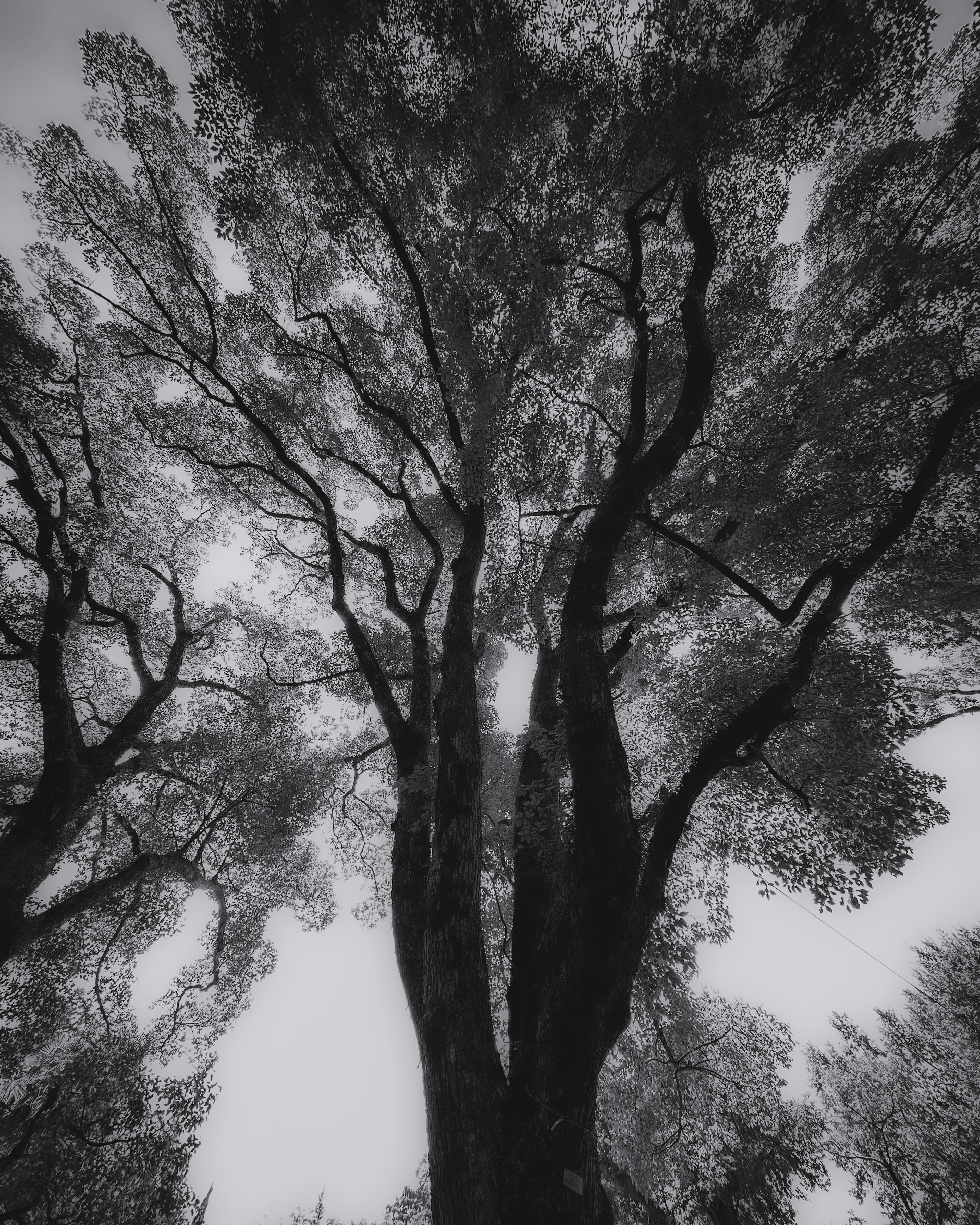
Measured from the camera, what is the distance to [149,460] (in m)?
12.9

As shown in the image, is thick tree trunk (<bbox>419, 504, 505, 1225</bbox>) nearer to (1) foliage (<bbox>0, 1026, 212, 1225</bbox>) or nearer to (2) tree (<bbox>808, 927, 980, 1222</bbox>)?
(1) foliage (<bbox>0, 1026, 212, 1225</bbox>)

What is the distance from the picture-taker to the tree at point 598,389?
487 cm

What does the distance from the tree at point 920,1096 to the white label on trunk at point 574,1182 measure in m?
22.0

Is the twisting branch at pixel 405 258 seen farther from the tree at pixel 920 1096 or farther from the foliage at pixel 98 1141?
the tree at pixel 920 1096

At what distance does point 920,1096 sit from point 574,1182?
89.7ft

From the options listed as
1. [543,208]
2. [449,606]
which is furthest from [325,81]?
[449,606]

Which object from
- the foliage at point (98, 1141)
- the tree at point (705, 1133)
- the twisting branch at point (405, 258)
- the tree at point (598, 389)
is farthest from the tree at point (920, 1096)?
the twisting branch at point (405, 258)

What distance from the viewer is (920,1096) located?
18.0 meters

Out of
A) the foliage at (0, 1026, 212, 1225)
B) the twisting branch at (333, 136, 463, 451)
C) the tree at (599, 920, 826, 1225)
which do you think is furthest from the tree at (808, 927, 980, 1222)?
the twisting branch at (333, 136, 463, 451)

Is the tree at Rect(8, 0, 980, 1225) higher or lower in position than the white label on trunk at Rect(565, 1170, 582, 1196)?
higher

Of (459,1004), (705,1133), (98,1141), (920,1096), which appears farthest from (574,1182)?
(920,1096)

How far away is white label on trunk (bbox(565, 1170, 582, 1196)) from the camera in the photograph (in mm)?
3053

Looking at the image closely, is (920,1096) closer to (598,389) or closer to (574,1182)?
(574,1182)

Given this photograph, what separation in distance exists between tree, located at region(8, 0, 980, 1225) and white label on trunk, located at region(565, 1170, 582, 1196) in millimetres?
575
